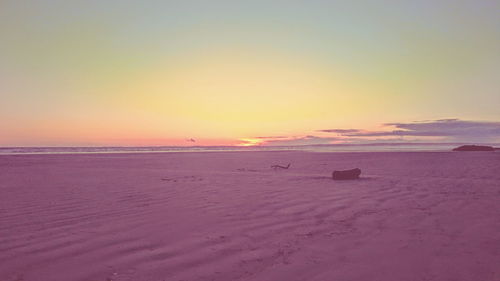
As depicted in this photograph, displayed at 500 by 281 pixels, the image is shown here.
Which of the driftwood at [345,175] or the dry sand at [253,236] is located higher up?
the driftwood at [345,175]

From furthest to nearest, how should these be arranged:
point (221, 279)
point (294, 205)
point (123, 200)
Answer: point (123, 200), point (294, 205), point (221, 279)

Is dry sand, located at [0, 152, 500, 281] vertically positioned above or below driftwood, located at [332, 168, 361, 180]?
below

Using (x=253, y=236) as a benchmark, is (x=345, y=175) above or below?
above

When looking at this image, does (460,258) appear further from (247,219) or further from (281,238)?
(247,219)

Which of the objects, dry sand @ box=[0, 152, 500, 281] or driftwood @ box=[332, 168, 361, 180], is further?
driftwood @ box=[332, 168, 361, 180]

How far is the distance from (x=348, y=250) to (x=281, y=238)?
86 cm

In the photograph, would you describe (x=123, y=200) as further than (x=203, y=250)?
Yes

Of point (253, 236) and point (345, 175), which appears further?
point (345, 175)

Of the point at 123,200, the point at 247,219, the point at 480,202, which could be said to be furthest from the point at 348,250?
the point at 123,200

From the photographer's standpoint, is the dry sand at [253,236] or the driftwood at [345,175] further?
the driftwood at [345,175]

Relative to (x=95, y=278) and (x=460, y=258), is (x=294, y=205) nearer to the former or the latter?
(x=460, y=258)

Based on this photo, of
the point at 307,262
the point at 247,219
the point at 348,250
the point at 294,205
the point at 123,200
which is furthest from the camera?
the point at 123,200

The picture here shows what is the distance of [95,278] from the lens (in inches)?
125

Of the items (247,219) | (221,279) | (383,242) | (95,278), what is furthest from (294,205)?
(95,278)
